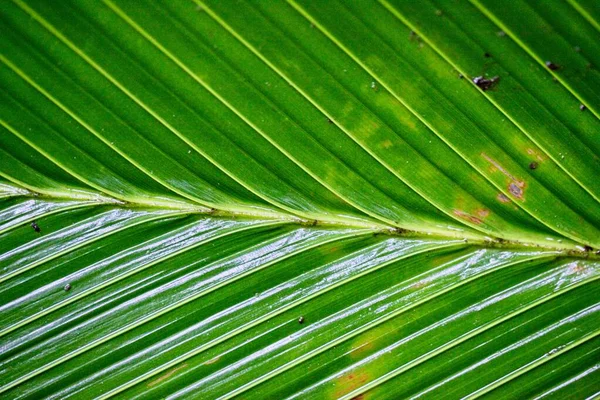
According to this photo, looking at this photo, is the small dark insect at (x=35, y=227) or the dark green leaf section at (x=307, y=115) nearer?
the dark green leaf section at (x=307, y=115)

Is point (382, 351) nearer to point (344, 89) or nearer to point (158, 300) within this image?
point (158, 300)

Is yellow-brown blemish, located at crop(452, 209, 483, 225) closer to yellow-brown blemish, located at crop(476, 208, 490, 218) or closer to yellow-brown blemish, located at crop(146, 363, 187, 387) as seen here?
yellow-brown blemish, located at crop(476, 208, 490, 218)

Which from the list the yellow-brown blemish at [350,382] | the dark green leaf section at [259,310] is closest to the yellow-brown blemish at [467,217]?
the dark green leaf section at [259,310]

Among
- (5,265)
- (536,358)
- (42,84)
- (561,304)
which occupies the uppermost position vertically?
(42,84)

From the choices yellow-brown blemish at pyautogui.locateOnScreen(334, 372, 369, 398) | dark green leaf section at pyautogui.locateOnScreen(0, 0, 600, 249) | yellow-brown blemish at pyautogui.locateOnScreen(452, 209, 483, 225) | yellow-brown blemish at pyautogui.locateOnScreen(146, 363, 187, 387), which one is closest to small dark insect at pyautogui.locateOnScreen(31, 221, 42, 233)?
dark green leaf section at pyautogui.locateOnScreen(0, 0, 600, 249)

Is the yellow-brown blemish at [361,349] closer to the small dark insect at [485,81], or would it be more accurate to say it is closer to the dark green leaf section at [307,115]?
the dark green leaf section at [307,115]

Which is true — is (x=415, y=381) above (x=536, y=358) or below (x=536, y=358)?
above

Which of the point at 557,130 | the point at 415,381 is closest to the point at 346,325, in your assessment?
the point at 415,381

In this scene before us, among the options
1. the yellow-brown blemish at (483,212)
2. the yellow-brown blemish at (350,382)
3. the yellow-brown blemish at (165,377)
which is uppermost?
the yellow-brown blemish at (165,377)

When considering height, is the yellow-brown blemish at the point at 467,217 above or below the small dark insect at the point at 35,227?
below
